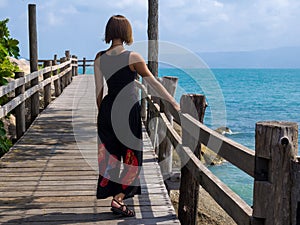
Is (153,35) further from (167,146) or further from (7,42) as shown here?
(167,146)

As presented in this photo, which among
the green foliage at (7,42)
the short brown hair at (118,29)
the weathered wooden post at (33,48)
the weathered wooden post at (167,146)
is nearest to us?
the short brown hair at (118,29)

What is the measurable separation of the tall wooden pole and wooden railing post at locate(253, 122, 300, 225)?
Answer: 805cm

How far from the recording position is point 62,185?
500cm

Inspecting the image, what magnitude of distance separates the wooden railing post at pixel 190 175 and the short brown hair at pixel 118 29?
87 centimetres

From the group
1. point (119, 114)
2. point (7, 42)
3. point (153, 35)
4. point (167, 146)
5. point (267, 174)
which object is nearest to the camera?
point (267, 174)

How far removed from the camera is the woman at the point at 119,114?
387 cm

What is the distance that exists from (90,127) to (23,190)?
14.3 feet

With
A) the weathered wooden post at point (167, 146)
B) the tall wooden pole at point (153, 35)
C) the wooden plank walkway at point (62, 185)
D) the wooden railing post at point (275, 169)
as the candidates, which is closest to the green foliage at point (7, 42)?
the wooden plank walkway at point (62, 185)

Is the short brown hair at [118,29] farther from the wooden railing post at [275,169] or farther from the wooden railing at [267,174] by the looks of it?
the wooden railing post at [275,169]

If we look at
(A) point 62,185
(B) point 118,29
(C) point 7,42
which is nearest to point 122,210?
(A) point 62,185

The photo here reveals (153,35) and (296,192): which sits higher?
(153,35)

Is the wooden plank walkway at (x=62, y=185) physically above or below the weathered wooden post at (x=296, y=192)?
below

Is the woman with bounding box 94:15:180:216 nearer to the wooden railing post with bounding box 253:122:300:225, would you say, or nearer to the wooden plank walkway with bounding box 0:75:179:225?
the wooden plank walkway with bounding box 0:75:179:225

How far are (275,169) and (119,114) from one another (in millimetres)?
1871
